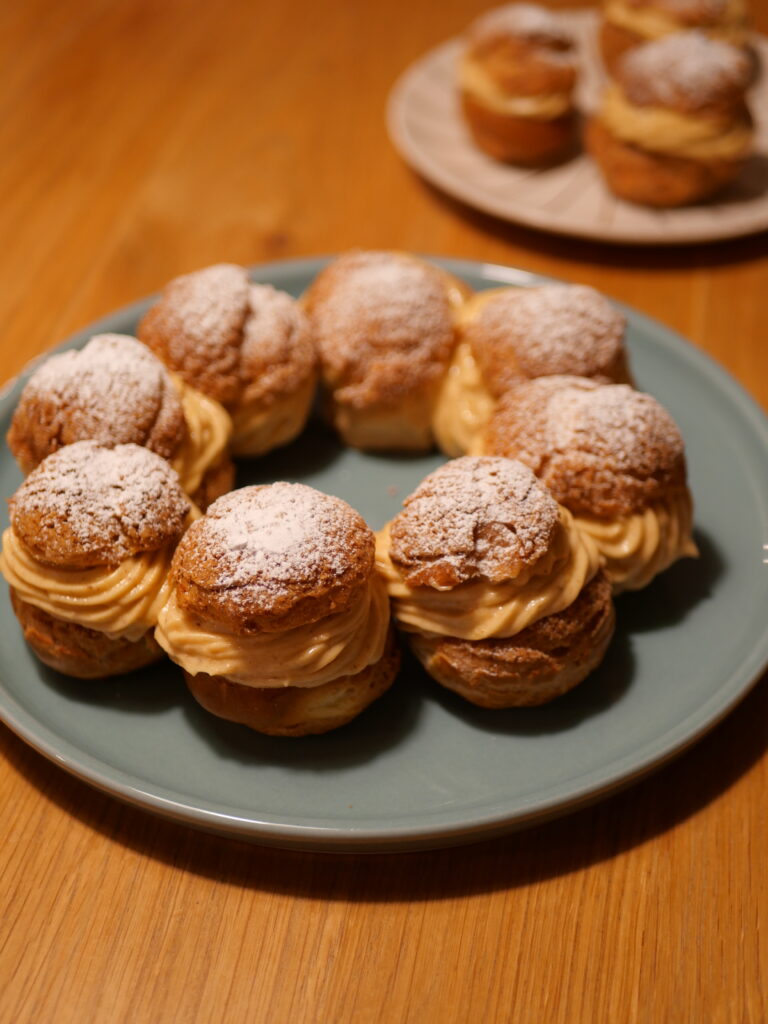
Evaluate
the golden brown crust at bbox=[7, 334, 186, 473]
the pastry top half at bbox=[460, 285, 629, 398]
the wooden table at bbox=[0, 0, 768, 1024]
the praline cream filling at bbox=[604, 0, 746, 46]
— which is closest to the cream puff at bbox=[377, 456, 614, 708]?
the wooden table at bbox=[0, 0, 768, 1024]

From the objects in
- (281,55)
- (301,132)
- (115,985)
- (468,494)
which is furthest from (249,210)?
(115,985)

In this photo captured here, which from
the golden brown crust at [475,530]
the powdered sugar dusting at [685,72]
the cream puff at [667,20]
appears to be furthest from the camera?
the cream puff at [667,20]

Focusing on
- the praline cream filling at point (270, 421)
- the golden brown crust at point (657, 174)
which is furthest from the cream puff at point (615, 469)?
the golden brown crust at point (657, 174)

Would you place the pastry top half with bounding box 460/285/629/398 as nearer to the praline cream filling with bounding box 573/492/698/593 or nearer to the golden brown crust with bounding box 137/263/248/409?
the praline cream filling with bounding box 573/492/698/593

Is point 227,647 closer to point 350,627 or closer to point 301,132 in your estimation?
point 350,627

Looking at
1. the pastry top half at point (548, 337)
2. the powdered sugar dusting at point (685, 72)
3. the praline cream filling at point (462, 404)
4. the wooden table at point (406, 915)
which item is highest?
the powdered sugar dusting at point (685, 72)

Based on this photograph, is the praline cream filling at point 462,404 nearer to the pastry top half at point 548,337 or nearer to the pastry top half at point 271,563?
the pastry top half at point 548,337
